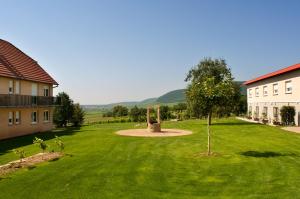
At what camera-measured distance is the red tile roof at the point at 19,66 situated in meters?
32.2

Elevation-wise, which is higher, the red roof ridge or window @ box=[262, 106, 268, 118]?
the red roof ridge

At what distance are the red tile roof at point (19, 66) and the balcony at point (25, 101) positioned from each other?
1934 mm

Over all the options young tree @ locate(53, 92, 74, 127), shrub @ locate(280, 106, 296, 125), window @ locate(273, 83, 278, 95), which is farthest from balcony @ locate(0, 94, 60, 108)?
window @ locate(273, 83, 278, 95)

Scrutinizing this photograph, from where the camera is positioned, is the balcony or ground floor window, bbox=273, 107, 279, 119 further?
ground floor window, bbox=273, 107, 279, 119

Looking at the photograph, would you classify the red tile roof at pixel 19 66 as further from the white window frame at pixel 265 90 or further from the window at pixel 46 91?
the white window frame at pixel 265 90

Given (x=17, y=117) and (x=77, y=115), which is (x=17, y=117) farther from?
(x=77, y=115)

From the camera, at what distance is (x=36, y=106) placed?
35438mm

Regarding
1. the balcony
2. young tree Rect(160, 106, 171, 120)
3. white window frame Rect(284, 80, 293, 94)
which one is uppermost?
white window frame Rect(284, 80, 293, 94)

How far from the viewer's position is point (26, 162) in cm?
1702

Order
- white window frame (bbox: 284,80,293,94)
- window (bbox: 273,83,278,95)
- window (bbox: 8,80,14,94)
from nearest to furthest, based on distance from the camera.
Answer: window (bbox: 8,80,14,94), white window frame (bbox: 284,80,293,94), window (bbox: 273,83,278,95)

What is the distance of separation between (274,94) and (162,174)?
31662 millimetres

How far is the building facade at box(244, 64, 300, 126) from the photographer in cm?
3472

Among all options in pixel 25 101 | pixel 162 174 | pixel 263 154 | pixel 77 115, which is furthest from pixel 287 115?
pixel 77 115

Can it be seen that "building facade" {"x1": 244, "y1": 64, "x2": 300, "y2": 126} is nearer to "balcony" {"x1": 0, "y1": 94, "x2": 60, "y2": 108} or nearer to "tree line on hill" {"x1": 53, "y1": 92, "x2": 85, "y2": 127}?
"balcony" {"x1": 0, "y1": 94, "x2": 60, "y2": 108}
